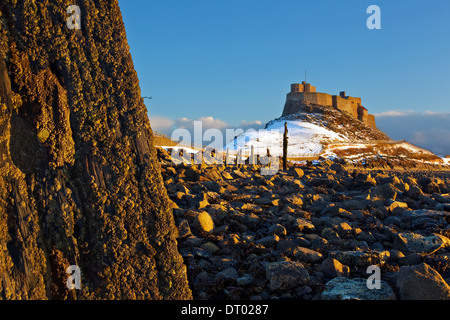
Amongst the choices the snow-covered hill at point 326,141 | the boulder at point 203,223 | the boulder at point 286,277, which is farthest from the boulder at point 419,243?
the snow-covered hill at point 326,141

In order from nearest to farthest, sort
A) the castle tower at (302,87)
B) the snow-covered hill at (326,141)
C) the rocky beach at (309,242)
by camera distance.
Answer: the rocky beach at (309,242) < the snow-covered hill at (326,141) < the castle tower at (302,87)

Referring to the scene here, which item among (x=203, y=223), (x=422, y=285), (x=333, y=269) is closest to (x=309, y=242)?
(x=333, y=269)

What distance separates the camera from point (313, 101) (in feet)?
368

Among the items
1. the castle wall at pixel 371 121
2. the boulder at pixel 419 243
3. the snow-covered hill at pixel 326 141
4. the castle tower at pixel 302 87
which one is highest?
the castle tower at pixel 302 87

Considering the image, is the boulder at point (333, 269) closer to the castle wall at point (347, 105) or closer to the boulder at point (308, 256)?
the boulder at point (308, 256)

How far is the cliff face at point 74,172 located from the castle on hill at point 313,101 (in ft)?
359

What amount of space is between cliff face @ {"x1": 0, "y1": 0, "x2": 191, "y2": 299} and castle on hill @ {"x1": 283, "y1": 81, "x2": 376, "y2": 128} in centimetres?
10953

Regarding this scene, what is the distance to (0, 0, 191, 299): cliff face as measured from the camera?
3555 mm

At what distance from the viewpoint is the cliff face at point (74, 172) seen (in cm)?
355

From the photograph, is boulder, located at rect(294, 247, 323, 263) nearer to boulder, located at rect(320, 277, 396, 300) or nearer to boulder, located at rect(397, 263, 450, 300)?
boulder, located at rect(320, 277, 396, 300)

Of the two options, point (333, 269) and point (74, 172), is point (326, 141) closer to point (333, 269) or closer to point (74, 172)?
point (333, 269)

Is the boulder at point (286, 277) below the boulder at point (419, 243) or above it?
below
